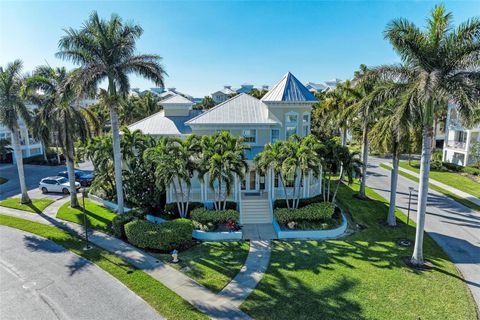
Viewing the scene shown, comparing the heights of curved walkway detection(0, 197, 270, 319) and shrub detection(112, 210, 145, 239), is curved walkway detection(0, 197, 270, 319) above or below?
below

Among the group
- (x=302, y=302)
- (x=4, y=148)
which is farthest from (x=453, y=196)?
(x=4, y=148)

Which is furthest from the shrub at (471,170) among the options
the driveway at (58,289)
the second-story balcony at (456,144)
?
the driveway at (58,289)

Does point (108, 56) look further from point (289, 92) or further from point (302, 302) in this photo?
point (302, 302)

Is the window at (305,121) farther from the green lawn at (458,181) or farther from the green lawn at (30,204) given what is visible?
the green lawn at (30,204)

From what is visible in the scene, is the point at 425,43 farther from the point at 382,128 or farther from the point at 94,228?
the point at 94,228

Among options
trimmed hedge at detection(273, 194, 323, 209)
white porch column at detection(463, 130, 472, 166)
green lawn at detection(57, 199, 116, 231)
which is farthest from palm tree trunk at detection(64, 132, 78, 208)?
white porch column at detection(463, 130, 472, 166)

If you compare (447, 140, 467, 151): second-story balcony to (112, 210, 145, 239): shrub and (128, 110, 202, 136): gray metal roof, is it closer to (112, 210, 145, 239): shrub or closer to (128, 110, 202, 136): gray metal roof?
(128, 110, 202, 136): gray metal roof

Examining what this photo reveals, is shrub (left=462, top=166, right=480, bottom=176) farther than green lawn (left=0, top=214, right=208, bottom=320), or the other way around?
shrub (left=462, top=166, right=480, bottom=176)
